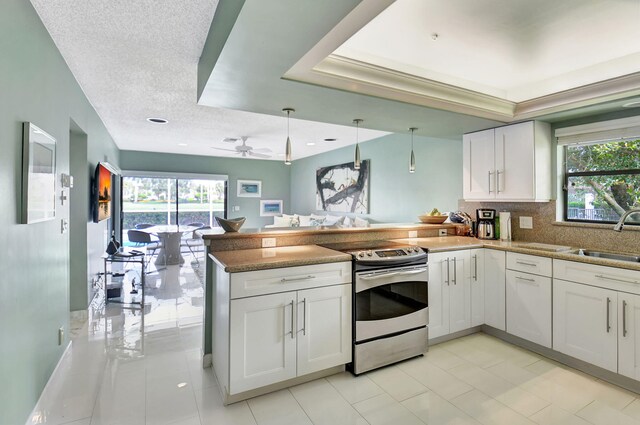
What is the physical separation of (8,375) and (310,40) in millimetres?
2308

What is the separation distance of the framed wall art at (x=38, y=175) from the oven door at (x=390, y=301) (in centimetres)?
210

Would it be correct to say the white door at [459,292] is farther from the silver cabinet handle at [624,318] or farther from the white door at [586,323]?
the silver cabinet handle at [624,318]

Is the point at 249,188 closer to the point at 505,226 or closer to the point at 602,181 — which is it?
the point at 505,226

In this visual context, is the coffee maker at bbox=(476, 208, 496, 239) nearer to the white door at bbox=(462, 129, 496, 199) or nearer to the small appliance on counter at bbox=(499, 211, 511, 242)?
the small appliance on counter at bbox=(499, 211, 511, 242)

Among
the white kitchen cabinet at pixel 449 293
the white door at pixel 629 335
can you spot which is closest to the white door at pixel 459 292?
the white kitchen cabinet at pixel 449 293

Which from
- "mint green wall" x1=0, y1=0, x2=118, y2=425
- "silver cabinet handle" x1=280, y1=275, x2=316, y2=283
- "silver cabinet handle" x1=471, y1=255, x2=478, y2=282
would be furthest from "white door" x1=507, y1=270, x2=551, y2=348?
"mint green wall" x1=0, y1=0, x2=118, y2=425

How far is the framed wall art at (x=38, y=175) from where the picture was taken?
1769 mm

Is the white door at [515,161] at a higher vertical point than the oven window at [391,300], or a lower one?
higher

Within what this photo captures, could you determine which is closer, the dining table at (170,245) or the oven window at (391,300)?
the oven window at (391,300)

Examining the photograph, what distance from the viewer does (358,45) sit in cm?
226

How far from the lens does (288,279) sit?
2113 millimetres

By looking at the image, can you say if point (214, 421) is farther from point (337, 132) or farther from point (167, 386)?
point (337, 132)

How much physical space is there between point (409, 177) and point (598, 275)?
2831 mm

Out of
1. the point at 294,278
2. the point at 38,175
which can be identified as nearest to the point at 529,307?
the point at 294,278
